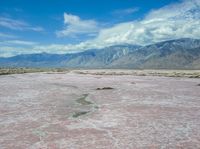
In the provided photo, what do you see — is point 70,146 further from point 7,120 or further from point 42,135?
point 7,120

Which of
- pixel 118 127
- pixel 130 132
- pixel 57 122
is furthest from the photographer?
pixel 57 122

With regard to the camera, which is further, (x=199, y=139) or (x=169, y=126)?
(x=169, y=126)

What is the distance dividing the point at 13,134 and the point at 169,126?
814 cm

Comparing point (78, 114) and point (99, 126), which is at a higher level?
point (78, 114)

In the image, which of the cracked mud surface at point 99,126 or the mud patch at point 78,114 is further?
the mud patch at point 78,114

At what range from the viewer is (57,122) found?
16.4 meters

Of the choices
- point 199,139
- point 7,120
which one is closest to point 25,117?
point 7,120

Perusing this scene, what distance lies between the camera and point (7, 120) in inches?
665

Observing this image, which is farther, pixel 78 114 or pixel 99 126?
pixel 78 114

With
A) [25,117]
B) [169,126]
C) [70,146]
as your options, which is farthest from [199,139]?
[25,117]

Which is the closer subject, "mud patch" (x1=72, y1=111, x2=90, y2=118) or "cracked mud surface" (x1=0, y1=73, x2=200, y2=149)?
"cracked mud surface" (x1=0, y1=73, x2=200, y2=149)

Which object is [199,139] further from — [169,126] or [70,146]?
[70,146]

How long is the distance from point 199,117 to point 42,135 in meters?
9.97

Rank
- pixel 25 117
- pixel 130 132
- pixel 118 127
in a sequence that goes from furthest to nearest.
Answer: pixel 25 117 < pixel 118 127 < pixel 130 132
